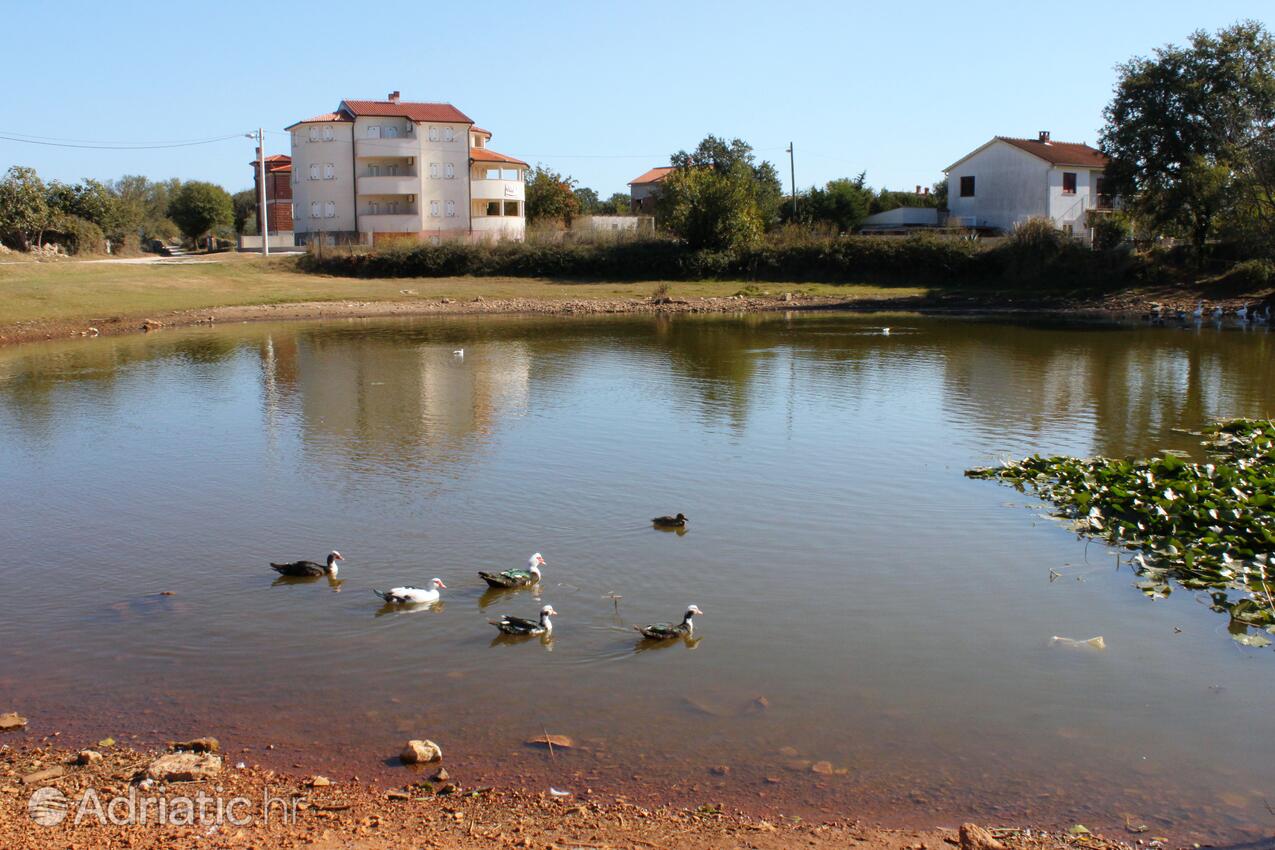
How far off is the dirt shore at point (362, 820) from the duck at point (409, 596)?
3.86 meters

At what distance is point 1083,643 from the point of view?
1160 cm

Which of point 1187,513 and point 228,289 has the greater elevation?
point 228,289

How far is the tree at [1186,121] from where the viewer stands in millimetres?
51500

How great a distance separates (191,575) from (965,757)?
30.8 ft

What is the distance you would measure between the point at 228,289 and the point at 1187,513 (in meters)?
51.0

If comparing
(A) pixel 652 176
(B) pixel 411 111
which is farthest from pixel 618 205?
(B) pixel 411 111

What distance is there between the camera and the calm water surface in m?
9.14

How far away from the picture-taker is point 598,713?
10.0m

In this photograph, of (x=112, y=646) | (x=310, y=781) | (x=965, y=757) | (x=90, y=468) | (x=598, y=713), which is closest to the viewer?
(x=310, y=781)

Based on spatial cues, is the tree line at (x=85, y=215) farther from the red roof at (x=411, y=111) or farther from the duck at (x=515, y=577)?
the duck at (x=515, y=577)

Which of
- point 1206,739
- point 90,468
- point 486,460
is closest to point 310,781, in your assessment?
point 1206,739

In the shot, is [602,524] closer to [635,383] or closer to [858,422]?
[858,422]

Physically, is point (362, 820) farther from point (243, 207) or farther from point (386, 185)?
point (243, 207)

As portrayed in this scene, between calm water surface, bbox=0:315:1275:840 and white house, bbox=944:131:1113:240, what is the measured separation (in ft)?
160
